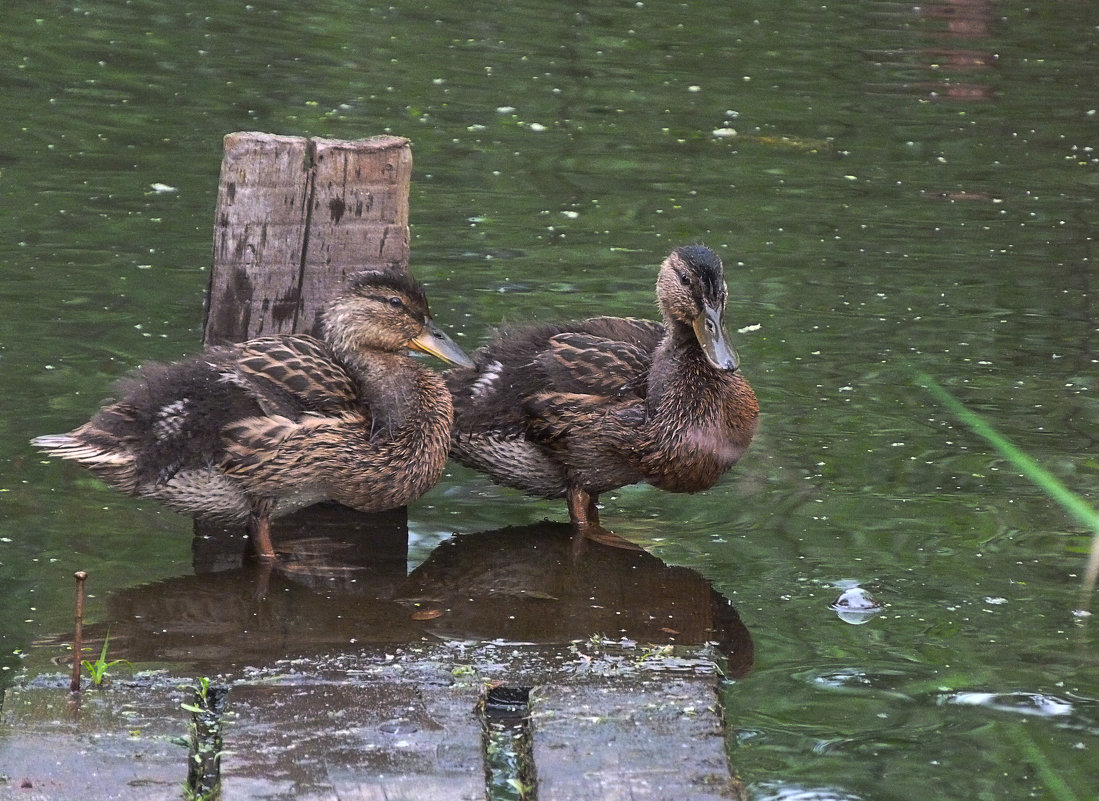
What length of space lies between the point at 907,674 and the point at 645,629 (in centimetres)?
84

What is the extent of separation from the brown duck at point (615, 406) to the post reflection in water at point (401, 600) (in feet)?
0.93

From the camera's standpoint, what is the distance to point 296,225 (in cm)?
594

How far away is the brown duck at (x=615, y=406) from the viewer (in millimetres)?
6141

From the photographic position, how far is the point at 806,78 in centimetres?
1417

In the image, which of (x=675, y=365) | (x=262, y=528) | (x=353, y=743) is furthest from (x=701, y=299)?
(x=353, y=743)

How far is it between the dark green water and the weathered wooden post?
31.7 inches

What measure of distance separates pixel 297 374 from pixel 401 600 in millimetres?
854

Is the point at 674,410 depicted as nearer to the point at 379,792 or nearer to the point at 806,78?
the point at 379,792

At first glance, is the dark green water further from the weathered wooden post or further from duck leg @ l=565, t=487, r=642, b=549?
the weathered wooden post

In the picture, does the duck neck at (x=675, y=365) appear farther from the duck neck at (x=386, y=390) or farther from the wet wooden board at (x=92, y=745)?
the wet wooden board at (x=92, y=745)

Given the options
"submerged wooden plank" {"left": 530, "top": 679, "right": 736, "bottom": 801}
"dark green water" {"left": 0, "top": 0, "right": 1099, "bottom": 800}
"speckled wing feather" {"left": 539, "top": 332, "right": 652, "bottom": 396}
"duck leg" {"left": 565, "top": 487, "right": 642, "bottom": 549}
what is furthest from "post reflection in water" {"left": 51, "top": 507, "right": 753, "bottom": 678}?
"submerged wooden plank" {"left": 530, "top": 679, "right": 736, "bottom": 801}

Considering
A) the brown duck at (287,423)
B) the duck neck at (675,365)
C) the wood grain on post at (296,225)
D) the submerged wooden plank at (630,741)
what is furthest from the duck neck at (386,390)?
the submerged wooden plank at (630,741)

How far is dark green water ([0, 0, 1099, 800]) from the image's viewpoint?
5.18 m

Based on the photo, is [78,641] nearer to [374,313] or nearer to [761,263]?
[374,313]
